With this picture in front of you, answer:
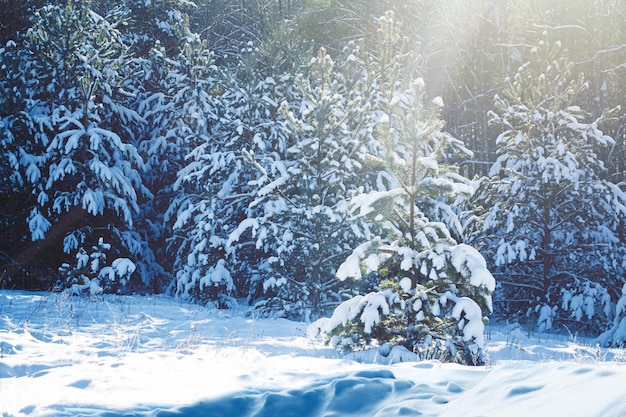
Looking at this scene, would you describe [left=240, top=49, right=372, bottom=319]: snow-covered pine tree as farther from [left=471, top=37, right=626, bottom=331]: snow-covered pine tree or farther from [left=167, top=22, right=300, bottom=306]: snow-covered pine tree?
[left=471, top=37, right=626, bottom=331]: snow-covered pine tree

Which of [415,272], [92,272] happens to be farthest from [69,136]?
[415,272]

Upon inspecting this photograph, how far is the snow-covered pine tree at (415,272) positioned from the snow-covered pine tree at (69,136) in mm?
10645

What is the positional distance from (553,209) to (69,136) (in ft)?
46.5

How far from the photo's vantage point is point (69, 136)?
16.9m

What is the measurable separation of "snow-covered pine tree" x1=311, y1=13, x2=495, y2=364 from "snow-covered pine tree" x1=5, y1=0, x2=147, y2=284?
34.9 ft

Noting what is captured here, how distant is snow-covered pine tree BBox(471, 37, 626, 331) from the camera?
48.7ft

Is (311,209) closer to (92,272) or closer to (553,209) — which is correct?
(92,272)

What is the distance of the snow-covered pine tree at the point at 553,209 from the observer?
48.7 ft

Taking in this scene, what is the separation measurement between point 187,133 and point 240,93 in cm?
335

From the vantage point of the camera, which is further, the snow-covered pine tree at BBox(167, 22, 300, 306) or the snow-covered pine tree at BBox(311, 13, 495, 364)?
the snow-covered pine tree at BBox(167, 22, 300, 306)

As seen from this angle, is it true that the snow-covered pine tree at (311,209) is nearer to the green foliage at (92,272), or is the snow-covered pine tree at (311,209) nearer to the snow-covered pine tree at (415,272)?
the green foliage at (92,272)

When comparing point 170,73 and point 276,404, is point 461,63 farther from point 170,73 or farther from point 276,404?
point 276,404

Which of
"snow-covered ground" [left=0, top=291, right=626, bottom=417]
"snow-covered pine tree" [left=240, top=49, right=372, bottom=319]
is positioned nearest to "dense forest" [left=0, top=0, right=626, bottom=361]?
"snow-covered pine tree" [left=240, top=49, right=372, bottom=319]

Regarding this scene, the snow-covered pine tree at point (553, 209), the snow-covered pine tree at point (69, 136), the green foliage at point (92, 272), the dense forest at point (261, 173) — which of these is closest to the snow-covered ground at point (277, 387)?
the dense forest at point (261, 173)
